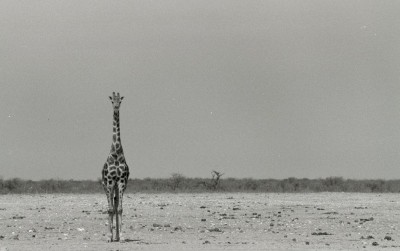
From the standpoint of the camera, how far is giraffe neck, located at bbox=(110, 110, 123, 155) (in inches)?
816

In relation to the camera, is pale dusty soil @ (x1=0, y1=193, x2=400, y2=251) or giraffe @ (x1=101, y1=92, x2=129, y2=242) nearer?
pale dusty soil @ (x1=0, y1=193, x2=400, y2=251)

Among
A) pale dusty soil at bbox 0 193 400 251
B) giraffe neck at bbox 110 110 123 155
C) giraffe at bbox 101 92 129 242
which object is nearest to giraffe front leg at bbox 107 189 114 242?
giraffe at bbox 101 92 129 242

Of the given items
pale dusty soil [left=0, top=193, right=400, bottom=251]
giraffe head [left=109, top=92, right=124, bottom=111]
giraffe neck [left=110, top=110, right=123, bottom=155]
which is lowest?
pale dusty soil [left=0, top=193, right=400, bottom=251]

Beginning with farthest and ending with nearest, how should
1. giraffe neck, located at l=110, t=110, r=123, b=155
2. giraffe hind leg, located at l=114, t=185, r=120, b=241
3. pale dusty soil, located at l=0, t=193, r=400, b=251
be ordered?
giraffe neck, located at l=110, t=110, r=123, b=155, giraffe hind leg, located at l=114, t=185, r=120, b=241, pale dusty soil, located at l=0, t=193, r=400, b=251

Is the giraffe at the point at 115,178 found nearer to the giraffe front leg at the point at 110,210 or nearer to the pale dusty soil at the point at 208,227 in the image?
the giraffe front leg at the point at 110,210

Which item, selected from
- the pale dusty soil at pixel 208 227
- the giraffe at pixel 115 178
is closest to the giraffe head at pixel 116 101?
the giraffe at pixel 115 178

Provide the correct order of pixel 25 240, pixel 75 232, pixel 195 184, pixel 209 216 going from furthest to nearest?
1. pixel 195 184
2. pixel 209 216
3. pixel 75 232
4. pixel 25 240

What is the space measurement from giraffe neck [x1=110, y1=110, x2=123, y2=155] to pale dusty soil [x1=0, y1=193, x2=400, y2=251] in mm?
2085

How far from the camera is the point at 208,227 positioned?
25000 mm

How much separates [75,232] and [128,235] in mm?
1875

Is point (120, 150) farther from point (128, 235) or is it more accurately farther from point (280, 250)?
point (280, 250)

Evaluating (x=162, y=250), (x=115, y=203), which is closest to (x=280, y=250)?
(x=162, y=250)

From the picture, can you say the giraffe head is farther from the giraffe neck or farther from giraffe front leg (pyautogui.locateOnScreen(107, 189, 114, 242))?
giraffe front leg (pyautogui.locateOnScreen(107, 189, 114, 242))

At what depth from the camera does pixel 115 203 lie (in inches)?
810
